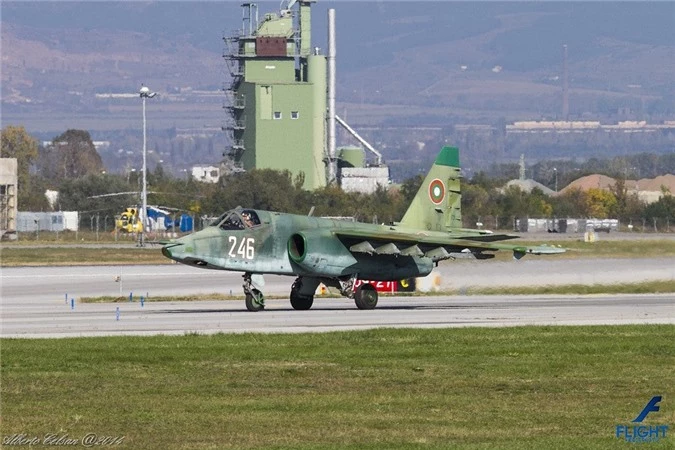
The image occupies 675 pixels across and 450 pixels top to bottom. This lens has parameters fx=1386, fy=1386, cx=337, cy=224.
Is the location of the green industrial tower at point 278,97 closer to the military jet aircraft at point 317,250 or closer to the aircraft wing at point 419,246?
the military jet aircraft at point 317,250

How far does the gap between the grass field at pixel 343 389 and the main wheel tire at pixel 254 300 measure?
24.1 ft

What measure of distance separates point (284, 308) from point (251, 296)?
7.23 feet

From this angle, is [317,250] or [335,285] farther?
[335,285]

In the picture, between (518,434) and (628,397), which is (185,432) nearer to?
(518,434)

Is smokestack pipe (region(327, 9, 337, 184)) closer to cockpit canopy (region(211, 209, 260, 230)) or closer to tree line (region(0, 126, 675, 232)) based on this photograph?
tree line (region(0, 126, 675, 232))

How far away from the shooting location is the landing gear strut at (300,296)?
3259 centimetres

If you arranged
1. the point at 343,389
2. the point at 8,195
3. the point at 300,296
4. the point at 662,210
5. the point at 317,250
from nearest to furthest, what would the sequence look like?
the point at 343,389, the point at 317,250, the point at 300,296, the point at 8,195, the point at 662,210

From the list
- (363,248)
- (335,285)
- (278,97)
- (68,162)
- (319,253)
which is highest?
(278,97)

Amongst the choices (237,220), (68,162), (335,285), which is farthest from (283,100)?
(237,220)

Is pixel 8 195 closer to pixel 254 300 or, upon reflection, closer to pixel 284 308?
pixel 284 308

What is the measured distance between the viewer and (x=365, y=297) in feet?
108

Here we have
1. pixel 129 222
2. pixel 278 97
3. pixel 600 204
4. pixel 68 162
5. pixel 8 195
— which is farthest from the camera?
pixel 68 162

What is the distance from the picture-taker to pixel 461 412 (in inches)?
629

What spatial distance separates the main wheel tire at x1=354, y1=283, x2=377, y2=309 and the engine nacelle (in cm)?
57
